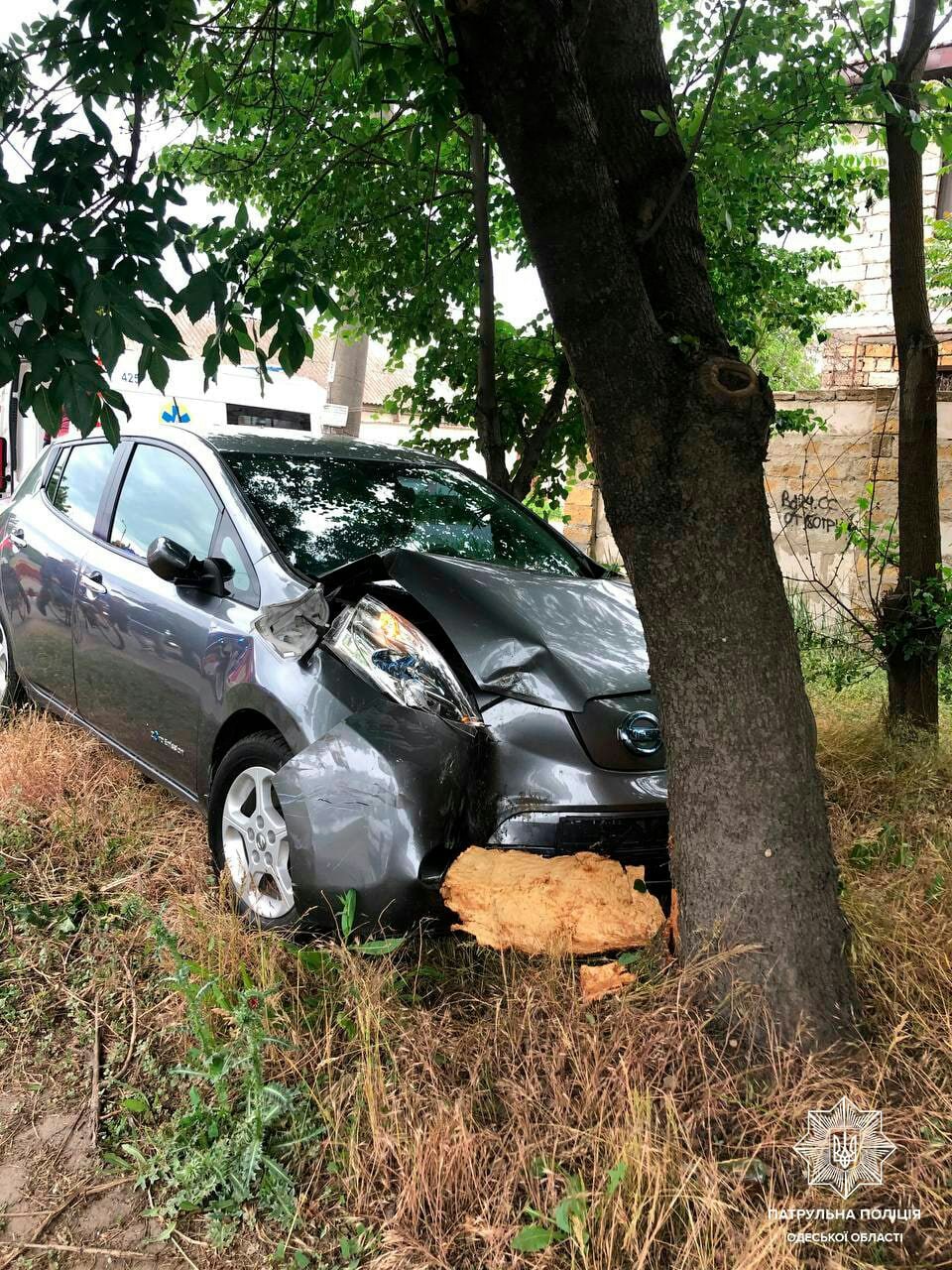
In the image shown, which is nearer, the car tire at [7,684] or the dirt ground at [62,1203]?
the dirt ground at [62,1203]

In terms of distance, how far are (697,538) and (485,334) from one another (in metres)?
4.24

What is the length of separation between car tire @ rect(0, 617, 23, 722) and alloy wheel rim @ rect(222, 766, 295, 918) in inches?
92.5

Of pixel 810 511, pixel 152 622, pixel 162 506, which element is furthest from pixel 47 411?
pixel 810 511

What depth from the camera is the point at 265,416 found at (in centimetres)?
1393

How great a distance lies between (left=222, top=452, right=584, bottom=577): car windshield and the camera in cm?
362

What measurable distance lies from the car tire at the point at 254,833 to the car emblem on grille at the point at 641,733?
0.99 m

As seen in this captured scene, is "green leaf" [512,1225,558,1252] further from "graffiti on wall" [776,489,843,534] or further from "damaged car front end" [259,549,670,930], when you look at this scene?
"graffiti on wall" [776,489,843,534]

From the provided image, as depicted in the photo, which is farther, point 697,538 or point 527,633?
point 527,633

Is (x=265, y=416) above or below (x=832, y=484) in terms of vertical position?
above

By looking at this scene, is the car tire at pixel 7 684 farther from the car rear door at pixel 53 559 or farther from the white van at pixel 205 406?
the white van at pixel 205 406

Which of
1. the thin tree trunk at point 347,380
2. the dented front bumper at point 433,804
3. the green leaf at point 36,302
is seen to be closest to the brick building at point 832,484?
the thin tree trunk at point 347,380

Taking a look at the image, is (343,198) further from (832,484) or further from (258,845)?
(832,484)

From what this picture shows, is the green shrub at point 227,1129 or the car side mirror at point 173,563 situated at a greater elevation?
the car side mirror at point 173,563

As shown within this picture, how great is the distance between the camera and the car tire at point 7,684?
16.5 feet
